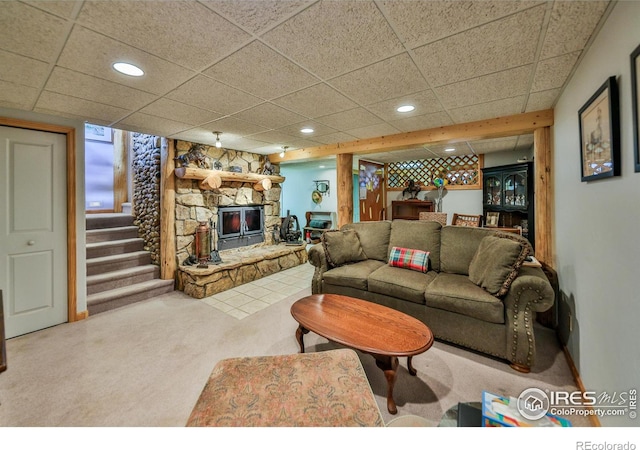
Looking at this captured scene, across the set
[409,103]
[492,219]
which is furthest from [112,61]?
[492,219]

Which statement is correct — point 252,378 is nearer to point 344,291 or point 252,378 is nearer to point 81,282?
point 344,291

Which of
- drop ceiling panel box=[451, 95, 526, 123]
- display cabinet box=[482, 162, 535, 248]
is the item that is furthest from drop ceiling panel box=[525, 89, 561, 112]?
display cabinet box=[482, 162, 535, 248]

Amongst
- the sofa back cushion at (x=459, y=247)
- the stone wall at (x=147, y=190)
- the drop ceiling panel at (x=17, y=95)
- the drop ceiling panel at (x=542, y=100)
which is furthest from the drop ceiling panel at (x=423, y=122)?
the stone wall at (x=147, y=190)

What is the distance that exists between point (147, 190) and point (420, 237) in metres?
4.13

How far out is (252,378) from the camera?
1205 millimetres

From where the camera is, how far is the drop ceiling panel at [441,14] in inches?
47.5

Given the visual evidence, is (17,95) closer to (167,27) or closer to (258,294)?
(167,27)

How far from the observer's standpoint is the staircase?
10.6 ft

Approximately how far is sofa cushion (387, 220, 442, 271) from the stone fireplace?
231 cm

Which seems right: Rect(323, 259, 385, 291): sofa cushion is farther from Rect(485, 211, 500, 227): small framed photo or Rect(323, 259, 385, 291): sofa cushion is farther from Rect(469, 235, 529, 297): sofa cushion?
Rect(485, 211, 500, 227): small framed photo

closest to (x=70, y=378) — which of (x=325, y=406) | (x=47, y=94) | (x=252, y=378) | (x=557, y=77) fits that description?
(x=252, y=378)

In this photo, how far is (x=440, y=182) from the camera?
5.88 m

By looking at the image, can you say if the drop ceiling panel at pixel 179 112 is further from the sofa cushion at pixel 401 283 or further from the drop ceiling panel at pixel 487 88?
the sofa cushion at pixel 401 283

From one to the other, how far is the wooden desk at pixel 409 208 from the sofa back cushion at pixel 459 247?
335cm
